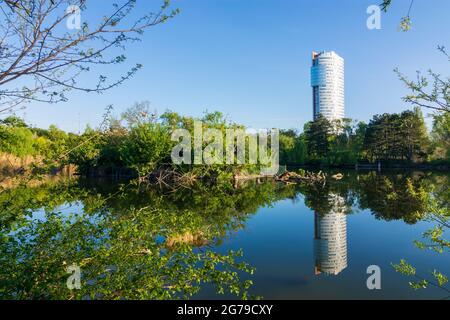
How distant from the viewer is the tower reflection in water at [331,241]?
6.01 metres

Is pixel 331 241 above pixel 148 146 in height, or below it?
below

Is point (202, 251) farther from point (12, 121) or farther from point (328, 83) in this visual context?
point (328, 83)

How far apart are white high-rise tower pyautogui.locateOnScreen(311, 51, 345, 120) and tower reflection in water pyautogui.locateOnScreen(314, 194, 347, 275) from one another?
248ft

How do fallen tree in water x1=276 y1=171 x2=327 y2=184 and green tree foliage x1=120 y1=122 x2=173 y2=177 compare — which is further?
fallen tree in water x1=276 y1=171 x2=327 y2=184

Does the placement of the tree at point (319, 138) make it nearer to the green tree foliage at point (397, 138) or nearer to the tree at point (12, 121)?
the green tree foliage at point (397, 138)

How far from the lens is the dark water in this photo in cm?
327

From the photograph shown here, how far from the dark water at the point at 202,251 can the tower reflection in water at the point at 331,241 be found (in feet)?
0.09

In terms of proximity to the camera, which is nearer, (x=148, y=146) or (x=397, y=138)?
(x=148, y=146)

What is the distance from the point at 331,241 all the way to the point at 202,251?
3258 mm

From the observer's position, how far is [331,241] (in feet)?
25.6

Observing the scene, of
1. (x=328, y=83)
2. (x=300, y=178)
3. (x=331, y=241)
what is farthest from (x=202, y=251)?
(x=328, y=83)

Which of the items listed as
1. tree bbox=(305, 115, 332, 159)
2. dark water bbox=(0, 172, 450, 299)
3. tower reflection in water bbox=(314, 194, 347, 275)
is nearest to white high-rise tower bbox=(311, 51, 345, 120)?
tree bbox=(305, 115, 332, 159)

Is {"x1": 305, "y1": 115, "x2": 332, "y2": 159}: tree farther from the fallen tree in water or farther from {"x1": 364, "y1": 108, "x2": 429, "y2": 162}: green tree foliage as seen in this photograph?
the fallen tree in water
